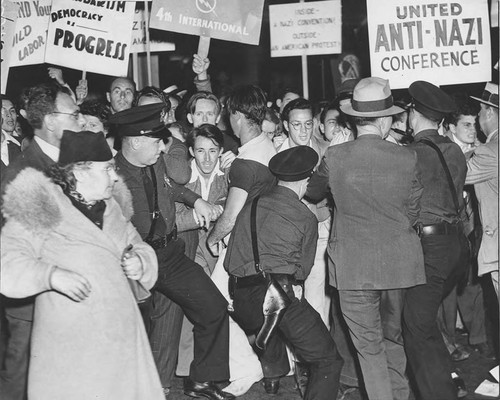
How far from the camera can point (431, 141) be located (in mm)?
6223

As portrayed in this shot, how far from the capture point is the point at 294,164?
600 centimetres

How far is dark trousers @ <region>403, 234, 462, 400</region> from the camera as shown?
6.12 m

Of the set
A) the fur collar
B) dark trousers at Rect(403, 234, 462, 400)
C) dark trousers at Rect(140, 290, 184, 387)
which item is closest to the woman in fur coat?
the fur collar

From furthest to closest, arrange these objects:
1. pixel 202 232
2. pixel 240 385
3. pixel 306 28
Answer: pixel 306 28 → pixel 202 232 → pixel 240 385

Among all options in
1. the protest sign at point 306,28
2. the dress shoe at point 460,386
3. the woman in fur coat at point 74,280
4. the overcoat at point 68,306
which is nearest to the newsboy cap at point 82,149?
the woman in fur coat at point 74,280

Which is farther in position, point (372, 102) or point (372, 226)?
point (372, 102)

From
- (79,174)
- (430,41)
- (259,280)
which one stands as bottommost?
(259,280)

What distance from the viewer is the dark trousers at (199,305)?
664cm

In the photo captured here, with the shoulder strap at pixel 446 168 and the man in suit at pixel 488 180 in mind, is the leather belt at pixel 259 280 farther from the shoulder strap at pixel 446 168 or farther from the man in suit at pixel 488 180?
the man in suit at pixel 488 180

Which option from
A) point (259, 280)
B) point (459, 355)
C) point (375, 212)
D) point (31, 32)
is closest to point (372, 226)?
point (375, 212)

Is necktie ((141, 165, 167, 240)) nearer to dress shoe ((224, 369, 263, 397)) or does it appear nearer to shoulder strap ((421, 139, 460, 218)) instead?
dress shoe ((224, 369, 263, 397))

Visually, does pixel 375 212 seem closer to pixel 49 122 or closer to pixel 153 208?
pixel 153 208

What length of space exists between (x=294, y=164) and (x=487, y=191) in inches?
67.2

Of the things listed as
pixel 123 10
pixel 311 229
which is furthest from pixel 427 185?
pixel 123 10
